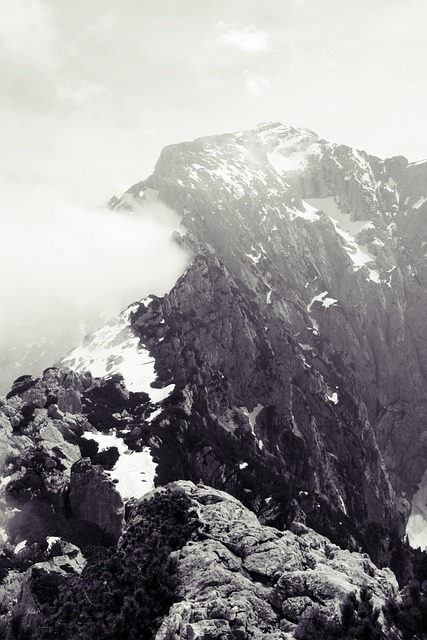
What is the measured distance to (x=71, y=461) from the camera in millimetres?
108125

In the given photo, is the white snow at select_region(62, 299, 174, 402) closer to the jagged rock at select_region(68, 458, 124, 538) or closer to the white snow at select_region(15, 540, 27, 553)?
the jagged rock at select_region(68, 458, 124, 538)

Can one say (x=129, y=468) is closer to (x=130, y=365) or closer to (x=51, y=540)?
(x=51, y=540)

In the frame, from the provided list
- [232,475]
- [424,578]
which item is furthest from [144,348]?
[424,578]

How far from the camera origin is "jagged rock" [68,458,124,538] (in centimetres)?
9406

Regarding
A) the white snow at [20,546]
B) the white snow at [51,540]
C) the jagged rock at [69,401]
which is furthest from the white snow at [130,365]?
the white snow at [20,546]

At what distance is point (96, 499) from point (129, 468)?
1462 centimetres

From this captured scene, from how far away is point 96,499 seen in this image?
9612 centimetres

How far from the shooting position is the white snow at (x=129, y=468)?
102 meters

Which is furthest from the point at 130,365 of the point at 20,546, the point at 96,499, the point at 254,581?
the point at 254,581

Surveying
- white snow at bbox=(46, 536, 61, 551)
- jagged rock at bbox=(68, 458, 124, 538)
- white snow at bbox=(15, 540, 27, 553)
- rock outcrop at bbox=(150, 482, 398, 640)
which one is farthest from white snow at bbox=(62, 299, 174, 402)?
rock outcrop at bbox=(150, 482, 398, 640)

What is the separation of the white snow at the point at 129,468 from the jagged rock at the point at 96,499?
11.1 ft

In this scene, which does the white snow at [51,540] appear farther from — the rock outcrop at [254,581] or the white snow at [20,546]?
the rock outcrop at [254,581]

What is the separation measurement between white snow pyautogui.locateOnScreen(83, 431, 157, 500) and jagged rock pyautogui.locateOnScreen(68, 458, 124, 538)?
11.1ft

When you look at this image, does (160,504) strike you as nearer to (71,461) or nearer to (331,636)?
(331,636)
